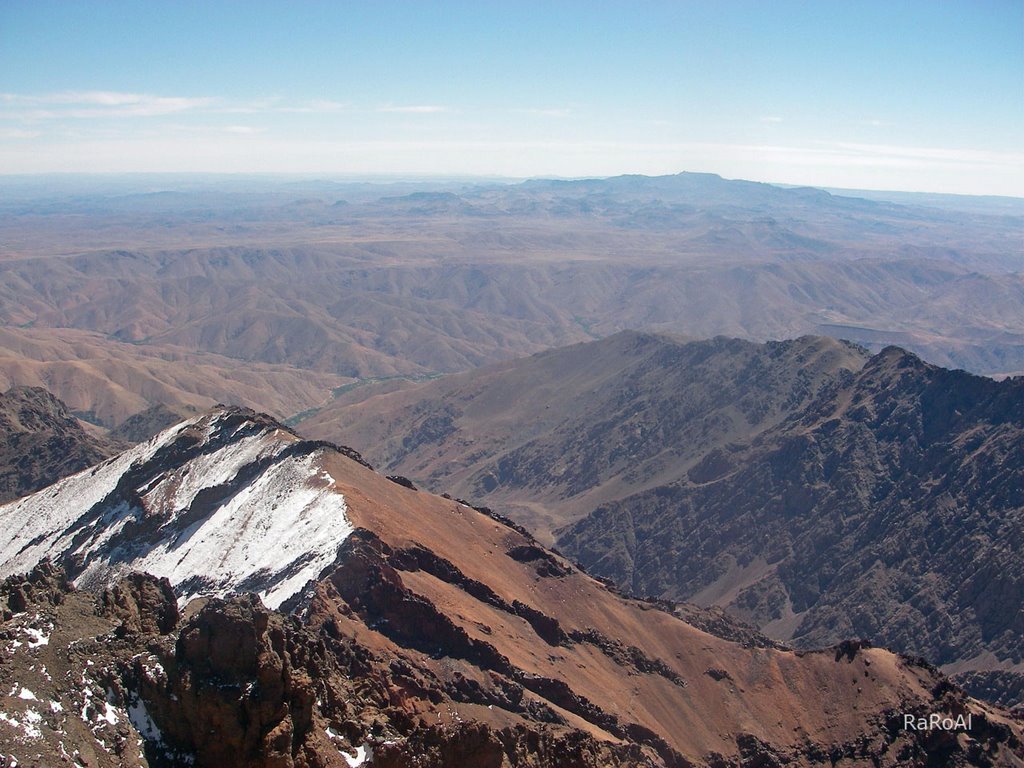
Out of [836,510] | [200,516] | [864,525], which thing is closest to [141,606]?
[200,516]

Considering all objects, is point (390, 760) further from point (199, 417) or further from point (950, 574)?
point (950, 574)

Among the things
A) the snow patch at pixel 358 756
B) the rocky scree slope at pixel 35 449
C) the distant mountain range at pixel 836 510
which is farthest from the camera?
the rocky scree slope at pixel 35 449

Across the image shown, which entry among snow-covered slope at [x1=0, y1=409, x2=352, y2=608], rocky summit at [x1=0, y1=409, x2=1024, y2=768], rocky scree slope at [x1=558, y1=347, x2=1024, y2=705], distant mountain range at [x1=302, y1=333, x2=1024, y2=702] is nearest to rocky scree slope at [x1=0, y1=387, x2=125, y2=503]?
snow-covered slope at [x1=0, y1=409, x2=352, y2=608]

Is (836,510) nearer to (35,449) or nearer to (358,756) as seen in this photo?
(35,449)

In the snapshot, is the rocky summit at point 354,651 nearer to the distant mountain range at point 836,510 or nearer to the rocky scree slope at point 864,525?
the rocky scree slope at point 864,525

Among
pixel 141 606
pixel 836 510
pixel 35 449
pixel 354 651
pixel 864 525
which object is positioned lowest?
pixel 864 525

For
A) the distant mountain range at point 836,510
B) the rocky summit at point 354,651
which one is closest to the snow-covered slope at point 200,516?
the rocky summit at point 354,651
